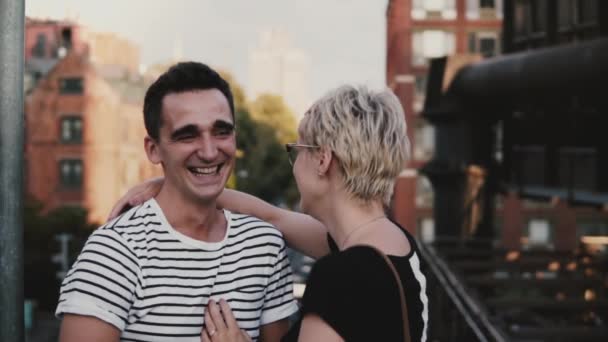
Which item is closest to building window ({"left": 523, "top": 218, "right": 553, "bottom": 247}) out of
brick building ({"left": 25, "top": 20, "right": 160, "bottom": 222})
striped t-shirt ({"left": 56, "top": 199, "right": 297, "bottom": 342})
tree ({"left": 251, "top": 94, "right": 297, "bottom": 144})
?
brick building ({"left": 25, "top": 20, "right": 160, "bottom": 222})

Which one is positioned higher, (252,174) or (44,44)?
(44,44)

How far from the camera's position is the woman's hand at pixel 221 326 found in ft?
11.4

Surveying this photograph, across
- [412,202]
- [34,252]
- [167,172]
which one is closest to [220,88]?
[167,172]

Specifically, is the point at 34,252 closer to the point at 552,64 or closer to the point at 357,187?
the point at 552,64

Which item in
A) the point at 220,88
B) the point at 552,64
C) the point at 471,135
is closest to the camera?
the point at 220,88

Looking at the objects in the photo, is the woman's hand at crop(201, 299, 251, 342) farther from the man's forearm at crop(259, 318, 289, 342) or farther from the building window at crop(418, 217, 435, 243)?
the building window at crop(418, 217, 435, 243)

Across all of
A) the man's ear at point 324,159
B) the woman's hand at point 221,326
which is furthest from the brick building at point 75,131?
the man's ear at point 324,159

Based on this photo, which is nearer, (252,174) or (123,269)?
(123,269)

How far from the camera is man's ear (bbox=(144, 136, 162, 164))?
12.0 ft

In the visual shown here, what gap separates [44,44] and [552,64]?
45.0 meters

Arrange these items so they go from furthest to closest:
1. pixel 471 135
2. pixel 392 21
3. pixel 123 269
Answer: pixel 392 21 < pixel 471 135 < pixel 123 269

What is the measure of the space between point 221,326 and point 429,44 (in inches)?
2252

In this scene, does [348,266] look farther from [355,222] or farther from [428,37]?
[428,37]

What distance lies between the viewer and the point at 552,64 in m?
8.43
